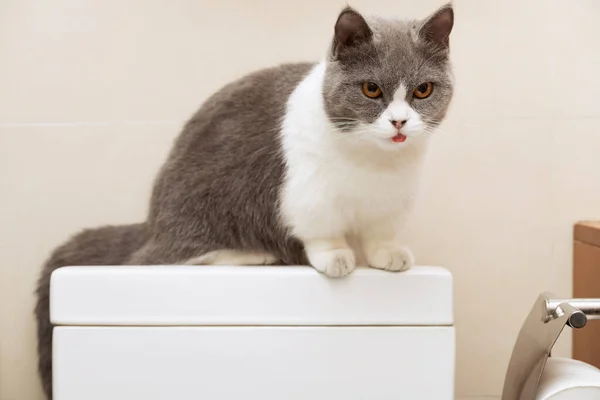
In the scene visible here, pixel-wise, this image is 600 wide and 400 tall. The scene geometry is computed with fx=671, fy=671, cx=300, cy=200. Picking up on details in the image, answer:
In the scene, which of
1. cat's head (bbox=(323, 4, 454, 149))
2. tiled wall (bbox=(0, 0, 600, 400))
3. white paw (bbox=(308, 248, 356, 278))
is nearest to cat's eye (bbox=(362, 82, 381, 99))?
cat's head (bbox=(323, 4, 454, 149))

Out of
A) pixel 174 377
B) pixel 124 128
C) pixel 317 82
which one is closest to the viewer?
pixel 174 377

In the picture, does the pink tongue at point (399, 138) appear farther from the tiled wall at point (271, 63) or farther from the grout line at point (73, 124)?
the grout line at point (73, 124)

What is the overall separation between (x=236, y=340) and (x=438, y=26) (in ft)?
1.64

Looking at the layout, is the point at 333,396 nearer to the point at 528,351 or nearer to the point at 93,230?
the point at 528,351

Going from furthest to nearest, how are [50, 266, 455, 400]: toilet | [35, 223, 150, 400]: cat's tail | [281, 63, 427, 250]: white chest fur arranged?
[35, 223, 150, 400]: cat's tail < [281, 63, 427, 250]: white chest fur < [50, 266, 455, 400]: toilet

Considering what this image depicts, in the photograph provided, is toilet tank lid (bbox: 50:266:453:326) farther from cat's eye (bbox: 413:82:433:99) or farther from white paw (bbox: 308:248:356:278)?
cat's eye (bbox: 413:82:433:99)

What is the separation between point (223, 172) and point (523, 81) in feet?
2.15

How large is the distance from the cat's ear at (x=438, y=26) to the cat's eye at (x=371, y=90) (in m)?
0.10

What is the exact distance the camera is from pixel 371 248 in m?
1.03

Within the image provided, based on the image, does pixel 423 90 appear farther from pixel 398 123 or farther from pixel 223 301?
pixel 223 301

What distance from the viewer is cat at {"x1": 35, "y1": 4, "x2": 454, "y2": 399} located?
90 centimetres

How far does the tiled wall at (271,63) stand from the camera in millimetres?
1327

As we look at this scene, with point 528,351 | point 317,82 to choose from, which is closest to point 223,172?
point 317,82

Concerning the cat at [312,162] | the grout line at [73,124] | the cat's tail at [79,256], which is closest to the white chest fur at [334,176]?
the cat at [312,162]
